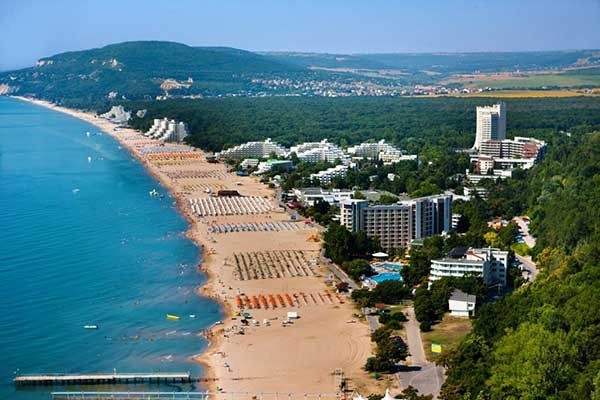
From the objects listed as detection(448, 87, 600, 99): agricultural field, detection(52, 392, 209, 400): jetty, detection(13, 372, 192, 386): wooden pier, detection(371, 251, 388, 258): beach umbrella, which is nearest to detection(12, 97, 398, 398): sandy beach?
detection(52, 392, 209, 400): jetty

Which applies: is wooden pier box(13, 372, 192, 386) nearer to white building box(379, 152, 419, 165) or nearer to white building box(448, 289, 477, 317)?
white building box(448, 289, 477, 317)

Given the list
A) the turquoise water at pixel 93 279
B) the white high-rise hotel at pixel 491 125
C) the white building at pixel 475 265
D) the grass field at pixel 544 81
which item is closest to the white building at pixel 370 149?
the white high-rise hotel at pixel 491 125

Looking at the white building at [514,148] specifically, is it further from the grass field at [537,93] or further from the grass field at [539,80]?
the grass field at [539,80]

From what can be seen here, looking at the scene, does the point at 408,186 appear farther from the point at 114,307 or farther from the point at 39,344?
the point at 39,344

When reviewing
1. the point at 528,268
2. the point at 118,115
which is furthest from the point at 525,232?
the point at 118,115

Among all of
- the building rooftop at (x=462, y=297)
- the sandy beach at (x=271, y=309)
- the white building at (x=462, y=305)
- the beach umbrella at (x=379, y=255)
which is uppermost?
the building rooftop at (x=462, y=297)

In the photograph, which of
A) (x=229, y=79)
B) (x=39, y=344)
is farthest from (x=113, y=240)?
(x=229, y=79)
